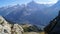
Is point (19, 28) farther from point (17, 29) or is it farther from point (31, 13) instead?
point (31, 13)

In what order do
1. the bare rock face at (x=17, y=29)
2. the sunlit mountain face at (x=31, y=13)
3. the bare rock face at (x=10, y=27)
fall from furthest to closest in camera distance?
1. the sunlit mountain face at (x=31, y=13)
2. the bare rock face at (x=17, y=29)
3. the bare rock face at (x=10, y=27)

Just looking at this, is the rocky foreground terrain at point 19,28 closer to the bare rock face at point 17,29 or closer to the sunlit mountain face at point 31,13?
the bare rock face at point 17,29

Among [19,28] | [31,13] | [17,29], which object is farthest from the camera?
[31,13]

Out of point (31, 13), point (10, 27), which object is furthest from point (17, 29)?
point (31, 13)

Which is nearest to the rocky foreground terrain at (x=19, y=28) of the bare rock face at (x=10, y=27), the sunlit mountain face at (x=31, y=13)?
the bare rock face at (x=10, y=27)

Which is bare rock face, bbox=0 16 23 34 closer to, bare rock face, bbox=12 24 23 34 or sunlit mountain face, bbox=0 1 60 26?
bare rock face, bbox=12 24 23 34

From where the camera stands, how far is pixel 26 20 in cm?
948

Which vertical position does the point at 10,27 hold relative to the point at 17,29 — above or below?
above

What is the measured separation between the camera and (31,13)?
379 inches

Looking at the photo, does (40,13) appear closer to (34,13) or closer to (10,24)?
(34,13)

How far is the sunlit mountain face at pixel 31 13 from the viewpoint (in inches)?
371

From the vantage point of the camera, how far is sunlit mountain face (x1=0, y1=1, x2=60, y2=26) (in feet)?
30.9

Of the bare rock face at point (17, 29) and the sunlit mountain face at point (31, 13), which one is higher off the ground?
the sunlit mountain face at point (31, 13)

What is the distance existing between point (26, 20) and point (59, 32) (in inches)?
104
